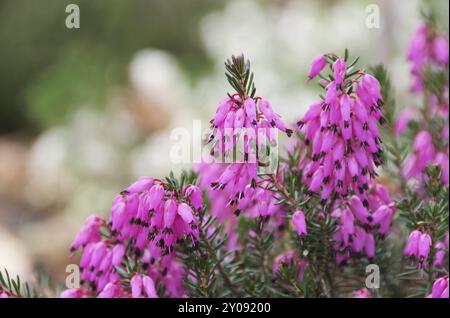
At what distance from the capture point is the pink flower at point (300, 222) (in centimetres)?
158

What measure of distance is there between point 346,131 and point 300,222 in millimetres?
245

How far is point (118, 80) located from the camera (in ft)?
26.8

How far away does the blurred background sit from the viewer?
6.43 m

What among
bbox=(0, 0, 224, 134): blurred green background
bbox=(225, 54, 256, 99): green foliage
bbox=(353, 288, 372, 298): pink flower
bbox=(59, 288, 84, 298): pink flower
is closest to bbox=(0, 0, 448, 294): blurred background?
bbox=(0, 0, 224, 134): blurred green background

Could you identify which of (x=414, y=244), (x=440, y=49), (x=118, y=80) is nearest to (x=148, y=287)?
(x=414, y=244)

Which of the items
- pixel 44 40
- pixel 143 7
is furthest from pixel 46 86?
pixel 143 7

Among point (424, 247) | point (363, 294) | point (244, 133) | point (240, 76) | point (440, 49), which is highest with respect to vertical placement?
point (440, 49)

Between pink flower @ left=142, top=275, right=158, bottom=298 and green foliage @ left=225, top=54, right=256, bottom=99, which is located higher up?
green foliage @ left=225, top=54, right=256, bottom=99

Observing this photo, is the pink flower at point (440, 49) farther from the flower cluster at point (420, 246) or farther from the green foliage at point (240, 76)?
the green foliage at point (240, 76)

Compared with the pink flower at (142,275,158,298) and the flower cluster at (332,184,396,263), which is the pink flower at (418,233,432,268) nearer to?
the flower cluster at (332,184,396,263)

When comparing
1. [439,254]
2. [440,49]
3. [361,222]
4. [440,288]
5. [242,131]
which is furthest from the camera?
[440,49]

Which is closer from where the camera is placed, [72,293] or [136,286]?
[136,286]

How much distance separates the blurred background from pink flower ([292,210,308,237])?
3.67m

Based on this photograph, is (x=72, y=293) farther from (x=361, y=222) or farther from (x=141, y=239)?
(x=361, y=222)
